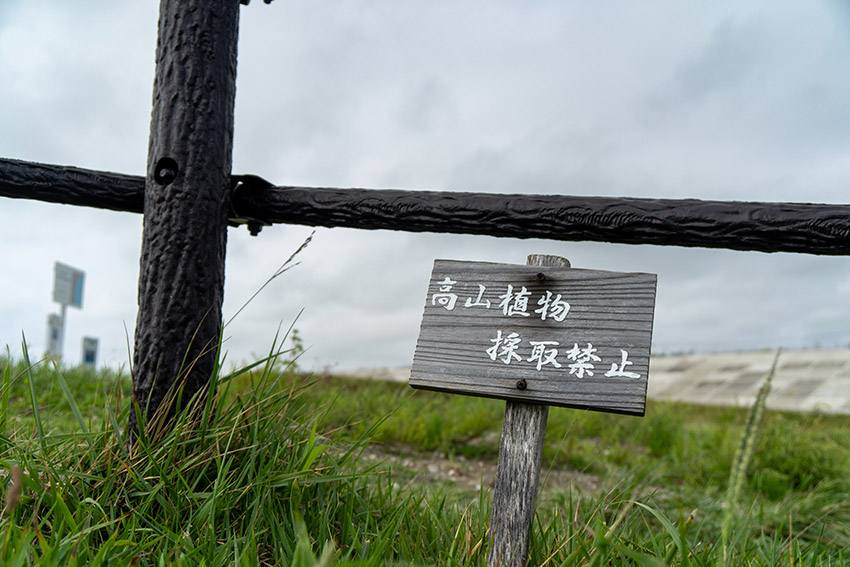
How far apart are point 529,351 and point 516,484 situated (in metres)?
0.40

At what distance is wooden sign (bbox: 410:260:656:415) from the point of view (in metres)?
1.83

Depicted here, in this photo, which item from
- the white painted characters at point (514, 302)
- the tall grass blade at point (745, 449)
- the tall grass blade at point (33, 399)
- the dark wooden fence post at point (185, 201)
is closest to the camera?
the tall grass blade at point (745, 449)

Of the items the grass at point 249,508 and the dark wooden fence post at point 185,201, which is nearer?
the grass at point 249,508

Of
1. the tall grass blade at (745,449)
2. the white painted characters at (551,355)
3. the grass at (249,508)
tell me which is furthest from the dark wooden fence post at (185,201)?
the tall grass blade at (745,449)

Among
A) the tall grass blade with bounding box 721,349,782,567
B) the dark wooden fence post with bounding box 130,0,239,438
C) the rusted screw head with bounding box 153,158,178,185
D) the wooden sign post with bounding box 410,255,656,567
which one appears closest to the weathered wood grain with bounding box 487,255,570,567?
the wooden sign post with bounding box 410,255,656,567

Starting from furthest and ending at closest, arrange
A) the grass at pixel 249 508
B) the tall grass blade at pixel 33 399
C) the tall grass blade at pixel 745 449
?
the tall grass blade at pixel 33 399
the grass at pixel 249 508
the tall grass blade at pixel 745 449

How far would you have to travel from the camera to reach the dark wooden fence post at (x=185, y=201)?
222 cm

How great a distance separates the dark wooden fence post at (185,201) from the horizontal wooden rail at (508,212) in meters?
0.20

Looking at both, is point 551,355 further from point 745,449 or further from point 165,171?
point 165,171

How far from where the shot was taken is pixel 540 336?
1.92 meters

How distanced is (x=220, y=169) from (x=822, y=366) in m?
10.8

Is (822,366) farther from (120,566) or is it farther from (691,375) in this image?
(120,566)

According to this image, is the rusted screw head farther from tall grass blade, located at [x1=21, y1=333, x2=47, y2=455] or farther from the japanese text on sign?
the japanese text on sign

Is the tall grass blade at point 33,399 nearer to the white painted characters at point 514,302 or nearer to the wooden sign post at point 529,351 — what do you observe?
the wooden sign post at point 529,351
